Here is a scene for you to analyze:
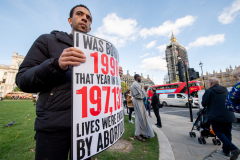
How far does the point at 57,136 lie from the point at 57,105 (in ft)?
0.82

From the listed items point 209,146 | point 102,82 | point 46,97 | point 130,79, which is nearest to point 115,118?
point 102,82

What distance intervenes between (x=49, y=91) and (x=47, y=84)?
0.36ft

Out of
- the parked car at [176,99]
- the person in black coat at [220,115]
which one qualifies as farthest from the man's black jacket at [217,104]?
the parked car at [176,99]

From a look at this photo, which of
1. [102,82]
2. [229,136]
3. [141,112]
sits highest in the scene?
[102,82]

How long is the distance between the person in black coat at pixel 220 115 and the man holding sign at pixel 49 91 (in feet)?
11.1

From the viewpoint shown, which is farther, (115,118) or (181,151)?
(181,151)

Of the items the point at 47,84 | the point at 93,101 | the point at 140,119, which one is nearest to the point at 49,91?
the point at 47,84

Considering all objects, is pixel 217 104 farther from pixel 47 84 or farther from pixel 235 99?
pixel 47 84

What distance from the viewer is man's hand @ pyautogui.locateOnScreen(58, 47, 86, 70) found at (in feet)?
2.42

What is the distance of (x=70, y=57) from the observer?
0.73 m

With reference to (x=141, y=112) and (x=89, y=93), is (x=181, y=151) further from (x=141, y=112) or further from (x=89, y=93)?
(x=89, y=93)

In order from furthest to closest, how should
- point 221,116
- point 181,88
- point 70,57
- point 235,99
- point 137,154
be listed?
point 181,88 < point 221,116 < point 137,154 < point 235,99 < point 70,57

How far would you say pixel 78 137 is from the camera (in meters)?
0.73

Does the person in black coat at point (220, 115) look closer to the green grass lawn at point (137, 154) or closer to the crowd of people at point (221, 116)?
the crowd of people at point (221, 116)
